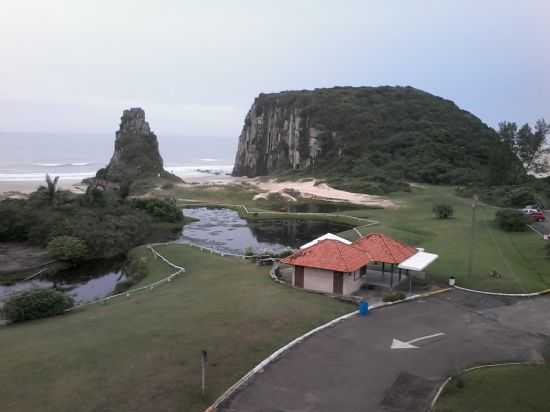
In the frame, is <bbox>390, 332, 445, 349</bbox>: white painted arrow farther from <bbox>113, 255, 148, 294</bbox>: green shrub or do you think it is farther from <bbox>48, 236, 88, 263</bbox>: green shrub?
<bbox>48, 236, 88, 263</bbox>: green shrub

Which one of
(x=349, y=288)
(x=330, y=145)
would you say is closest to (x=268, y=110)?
(x=330, y=145)

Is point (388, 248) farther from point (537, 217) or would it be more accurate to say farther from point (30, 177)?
point (30, 177)

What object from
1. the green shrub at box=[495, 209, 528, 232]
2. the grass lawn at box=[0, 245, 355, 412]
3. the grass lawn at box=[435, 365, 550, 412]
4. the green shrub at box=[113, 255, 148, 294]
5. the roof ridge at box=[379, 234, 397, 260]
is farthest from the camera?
the green shrub at box=[495, 209, 528, 232]

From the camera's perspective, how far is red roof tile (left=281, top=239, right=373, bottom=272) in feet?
91.6

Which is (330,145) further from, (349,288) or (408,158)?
(349,288)

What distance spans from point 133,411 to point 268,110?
140525mm

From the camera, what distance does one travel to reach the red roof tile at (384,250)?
30000 millimetres

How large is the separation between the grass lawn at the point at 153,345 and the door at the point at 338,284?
1396mm

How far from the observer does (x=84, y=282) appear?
3969 cm

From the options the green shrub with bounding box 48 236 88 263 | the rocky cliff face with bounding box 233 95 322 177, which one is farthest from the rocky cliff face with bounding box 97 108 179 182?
the green shrub with bounding box 48 236 88 263

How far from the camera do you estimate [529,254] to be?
1452 inches

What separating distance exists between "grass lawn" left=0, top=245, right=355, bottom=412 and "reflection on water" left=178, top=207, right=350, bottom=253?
20821 millimetres

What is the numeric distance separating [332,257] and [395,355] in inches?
393

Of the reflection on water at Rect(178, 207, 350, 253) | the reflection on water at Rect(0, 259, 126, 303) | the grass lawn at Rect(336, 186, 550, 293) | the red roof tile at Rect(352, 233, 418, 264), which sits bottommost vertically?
the reflection on water at Rect(0, 259, 126, 303)
